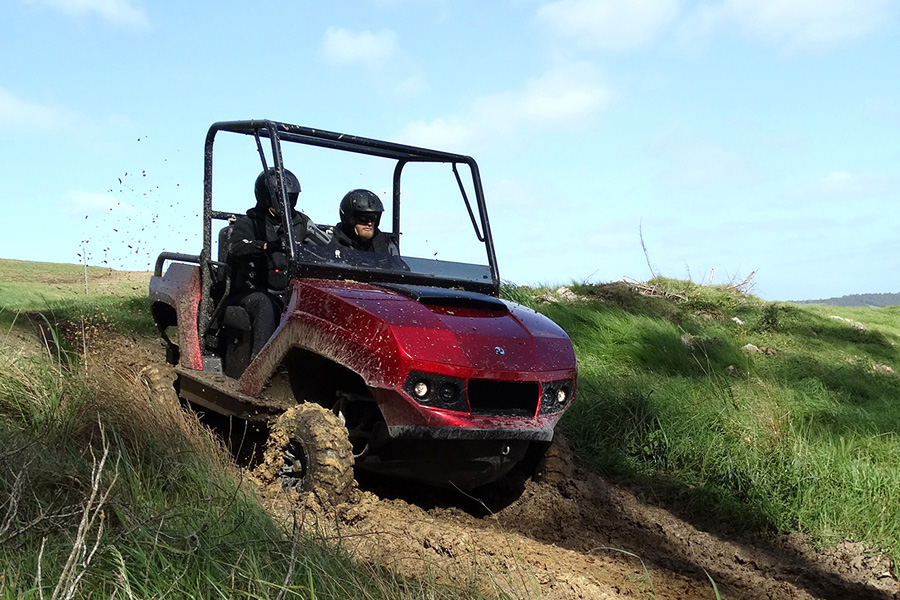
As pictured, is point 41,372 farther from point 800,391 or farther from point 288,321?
point 800,391

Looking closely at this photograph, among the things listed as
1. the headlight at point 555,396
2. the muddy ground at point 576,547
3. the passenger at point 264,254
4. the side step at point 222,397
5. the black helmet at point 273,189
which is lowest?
the muddy ground at point 576,547

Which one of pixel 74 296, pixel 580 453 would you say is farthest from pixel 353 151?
pixel 74 296

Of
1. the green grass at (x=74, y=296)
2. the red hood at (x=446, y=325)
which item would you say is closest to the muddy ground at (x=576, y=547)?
the red hood at (x=446, y=325)

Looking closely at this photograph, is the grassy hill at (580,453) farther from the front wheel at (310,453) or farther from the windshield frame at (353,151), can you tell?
the windshield frame at (353,151)

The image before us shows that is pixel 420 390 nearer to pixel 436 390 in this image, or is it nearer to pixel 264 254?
pixel 436 390

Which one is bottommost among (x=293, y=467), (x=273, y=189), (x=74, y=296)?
(x=293, y=467)

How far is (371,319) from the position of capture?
449 cm

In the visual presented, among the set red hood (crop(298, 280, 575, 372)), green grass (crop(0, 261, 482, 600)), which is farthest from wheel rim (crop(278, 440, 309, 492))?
red hood (crop(298, 280, 575, 372))

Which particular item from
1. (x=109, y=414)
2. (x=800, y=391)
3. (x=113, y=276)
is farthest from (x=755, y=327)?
(x=113, y=276)

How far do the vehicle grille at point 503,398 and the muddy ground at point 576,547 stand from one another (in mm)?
626

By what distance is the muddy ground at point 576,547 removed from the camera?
4.00 metres

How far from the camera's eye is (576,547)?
5000mm

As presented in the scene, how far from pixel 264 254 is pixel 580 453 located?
8.98ft

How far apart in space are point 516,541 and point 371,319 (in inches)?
52.6
